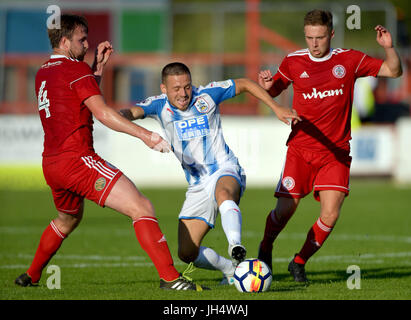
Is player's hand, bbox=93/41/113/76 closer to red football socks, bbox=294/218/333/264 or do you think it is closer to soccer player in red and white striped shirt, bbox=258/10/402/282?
soccer player in red and white striped shirt, bbox=258/10/402/282

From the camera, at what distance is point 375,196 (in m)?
18.3

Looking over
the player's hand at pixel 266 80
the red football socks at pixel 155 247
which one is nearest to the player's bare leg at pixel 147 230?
the red football socks at pixel 155 247

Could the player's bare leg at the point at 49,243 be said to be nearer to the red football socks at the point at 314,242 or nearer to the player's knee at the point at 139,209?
the player's knee at the point at 139,209

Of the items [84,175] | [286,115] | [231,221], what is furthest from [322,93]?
[84,175]

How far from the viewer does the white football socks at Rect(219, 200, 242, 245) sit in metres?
6.71

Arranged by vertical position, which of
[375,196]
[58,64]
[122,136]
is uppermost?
[58,64]

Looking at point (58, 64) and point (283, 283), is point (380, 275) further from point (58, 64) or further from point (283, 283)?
point (58, 64)

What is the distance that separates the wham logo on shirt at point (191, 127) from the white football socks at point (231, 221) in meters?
0.90

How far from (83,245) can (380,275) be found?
467 cm

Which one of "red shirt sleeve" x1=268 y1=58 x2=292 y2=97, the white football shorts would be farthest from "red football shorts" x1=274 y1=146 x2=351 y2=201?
"red shirt sleeve" x1=268 y1=58 x2=292 y2=97

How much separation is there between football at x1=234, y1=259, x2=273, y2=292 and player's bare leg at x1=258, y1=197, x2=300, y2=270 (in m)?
1.29

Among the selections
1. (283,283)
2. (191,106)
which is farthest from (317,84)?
(283,283)

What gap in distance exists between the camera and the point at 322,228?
7.86m

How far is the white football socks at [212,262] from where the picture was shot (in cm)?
786
